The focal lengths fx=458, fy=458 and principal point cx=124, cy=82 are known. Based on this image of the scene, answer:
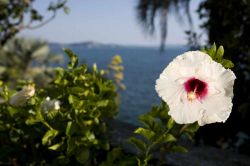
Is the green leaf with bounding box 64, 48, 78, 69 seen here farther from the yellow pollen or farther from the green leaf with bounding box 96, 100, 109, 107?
the yellow pollen

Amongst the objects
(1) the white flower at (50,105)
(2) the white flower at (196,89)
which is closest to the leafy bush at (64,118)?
(1) the white flower at (50,105)

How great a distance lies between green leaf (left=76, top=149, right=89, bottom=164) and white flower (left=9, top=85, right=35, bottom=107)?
295 millimetres

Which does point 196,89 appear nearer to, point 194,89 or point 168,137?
point 194,89

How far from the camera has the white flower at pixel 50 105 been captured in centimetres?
188

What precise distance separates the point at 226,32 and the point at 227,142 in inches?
40.2

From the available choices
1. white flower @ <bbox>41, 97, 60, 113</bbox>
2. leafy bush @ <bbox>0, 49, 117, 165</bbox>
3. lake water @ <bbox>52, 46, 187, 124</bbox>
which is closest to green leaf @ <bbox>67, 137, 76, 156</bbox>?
leafy bush @ <bbox>0, 49, 117, 165</bbox>

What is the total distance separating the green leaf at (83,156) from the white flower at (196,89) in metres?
0.60

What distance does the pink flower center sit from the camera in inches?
50.8

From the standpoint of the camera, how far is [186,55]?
1273mm

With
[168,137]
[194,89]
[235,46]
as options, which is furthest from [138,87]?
[194,89]

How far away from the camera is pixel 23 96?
5.87ft

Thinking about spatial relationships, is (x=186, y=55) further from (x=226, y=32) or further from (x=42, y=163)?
(x=226, y=32)

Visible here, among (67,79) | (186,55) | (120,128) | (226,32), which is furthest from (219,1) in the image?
(186,55)

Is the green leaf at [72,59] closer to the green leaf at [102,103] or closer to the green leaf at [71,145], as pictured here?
the green leaf at [102,103]
